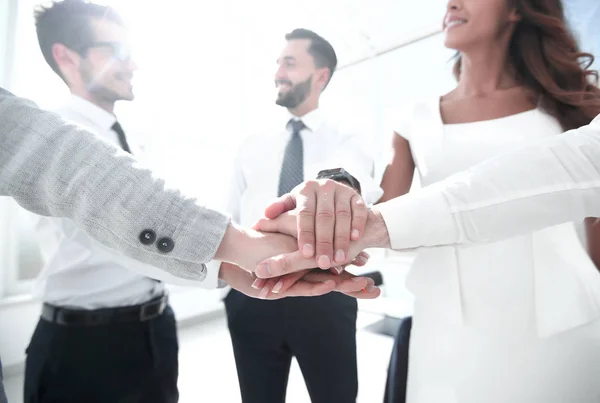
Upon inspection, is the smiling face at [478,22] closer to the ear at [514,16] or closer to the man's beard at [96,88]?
the ear at [514,16]

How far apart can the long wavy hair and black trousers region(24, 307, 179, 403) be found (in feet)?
3.11

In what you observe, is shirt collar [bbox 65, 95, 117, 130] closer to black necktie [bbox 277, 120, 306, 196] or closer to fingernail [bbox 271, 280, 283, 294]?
black necktie [bbox 277, 120, 306, 196]

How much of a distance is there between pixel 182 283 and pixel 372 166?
57 cm

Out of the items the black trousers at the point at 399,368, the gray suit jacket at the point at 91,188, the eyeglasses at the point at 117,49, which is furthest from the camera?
the eyeglasses at the point at 117,49

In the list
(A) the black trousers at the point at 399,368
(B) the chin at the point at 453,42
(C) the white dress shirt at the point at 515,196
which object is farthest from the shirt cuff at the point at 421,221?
(B) the chin at the point at 453,42

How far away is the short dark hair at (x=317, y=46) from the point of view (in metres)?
0.91

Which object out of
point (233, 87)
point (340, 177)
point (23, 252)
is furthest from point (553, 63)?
point (23, 252)

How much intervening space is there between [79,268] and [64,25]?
0.54 m

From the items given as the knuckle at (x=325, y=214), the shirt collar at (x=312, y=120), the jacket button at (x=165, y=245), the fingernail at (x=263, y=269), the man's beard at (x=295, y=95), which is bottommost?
the fingernail at (x=263, y=269)

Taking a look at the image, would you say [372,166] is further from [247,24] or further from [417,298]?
[247,24]

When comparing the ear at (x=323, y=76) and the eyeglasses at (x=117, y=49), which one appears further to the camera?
the ear at (x=323, y=76)

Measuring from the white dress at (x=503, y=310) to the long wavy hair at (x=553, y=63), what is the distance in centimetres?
4

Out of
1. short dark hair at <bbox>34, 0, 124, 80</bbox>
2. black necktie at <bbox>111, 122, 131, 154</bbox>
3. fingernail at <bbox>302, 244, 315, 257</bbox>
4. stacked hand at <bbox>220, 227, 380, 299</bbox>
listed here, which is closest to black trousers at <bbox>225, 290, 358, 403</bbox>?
stacked hand at <bbox>220, 227, 380, 299</bbox>

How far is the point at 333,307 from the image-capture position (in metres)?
0.78
